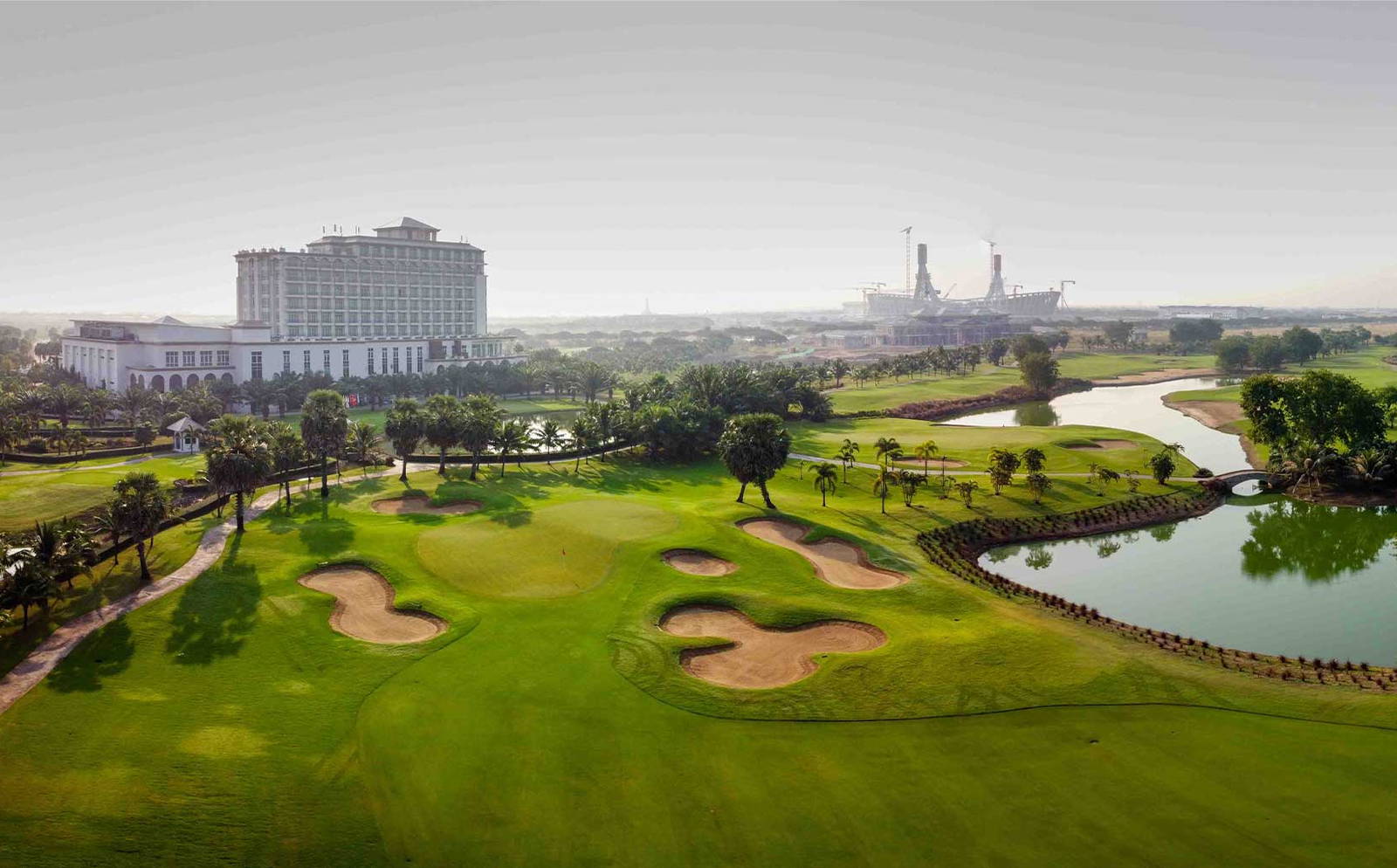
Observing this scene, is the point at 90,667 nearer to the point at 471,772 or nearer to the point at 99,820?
the point at 99,820

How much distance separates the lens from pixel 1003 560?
201ft

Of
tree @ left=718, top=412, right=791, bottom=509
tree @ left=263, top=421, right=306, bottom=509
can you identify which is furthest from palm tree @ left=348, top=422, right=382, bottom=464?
tree @ left=718, top=412, right=791, bottom=509

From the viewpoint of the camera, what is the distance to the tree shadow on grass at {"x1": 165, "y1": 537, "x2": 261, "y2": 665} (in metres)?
40.4

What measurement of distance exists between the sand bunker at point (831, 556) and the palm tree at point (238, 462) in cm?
3264

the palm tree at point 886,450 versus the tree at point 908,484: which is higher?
the palm tree at point 886,450

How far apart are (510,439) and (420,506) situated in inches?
569

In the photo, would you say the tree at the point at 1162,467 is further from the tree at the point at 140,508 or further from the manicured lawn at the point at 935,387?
the tree at the point at 140,508

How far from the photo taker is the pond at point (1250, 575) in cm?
4675

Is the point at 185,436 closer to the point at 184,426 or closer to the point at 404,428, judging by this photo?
the point at 184,426

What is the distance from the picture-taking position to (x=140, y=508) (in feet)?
159

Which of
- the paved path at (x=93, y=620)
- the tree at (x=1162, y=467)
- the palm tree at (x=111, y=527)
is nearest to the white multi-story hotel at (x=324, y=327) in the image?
the palm tree at (x=111, y=527)

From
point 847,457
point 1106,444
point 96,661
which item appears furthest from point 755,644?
point 1106,444

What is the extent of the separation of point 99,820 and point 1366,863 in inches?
1538

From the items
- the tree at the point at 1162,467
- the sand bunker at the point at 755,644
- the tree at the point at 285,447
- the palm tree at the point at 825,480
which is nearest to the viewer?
the sand bunker at the point at 755,644
